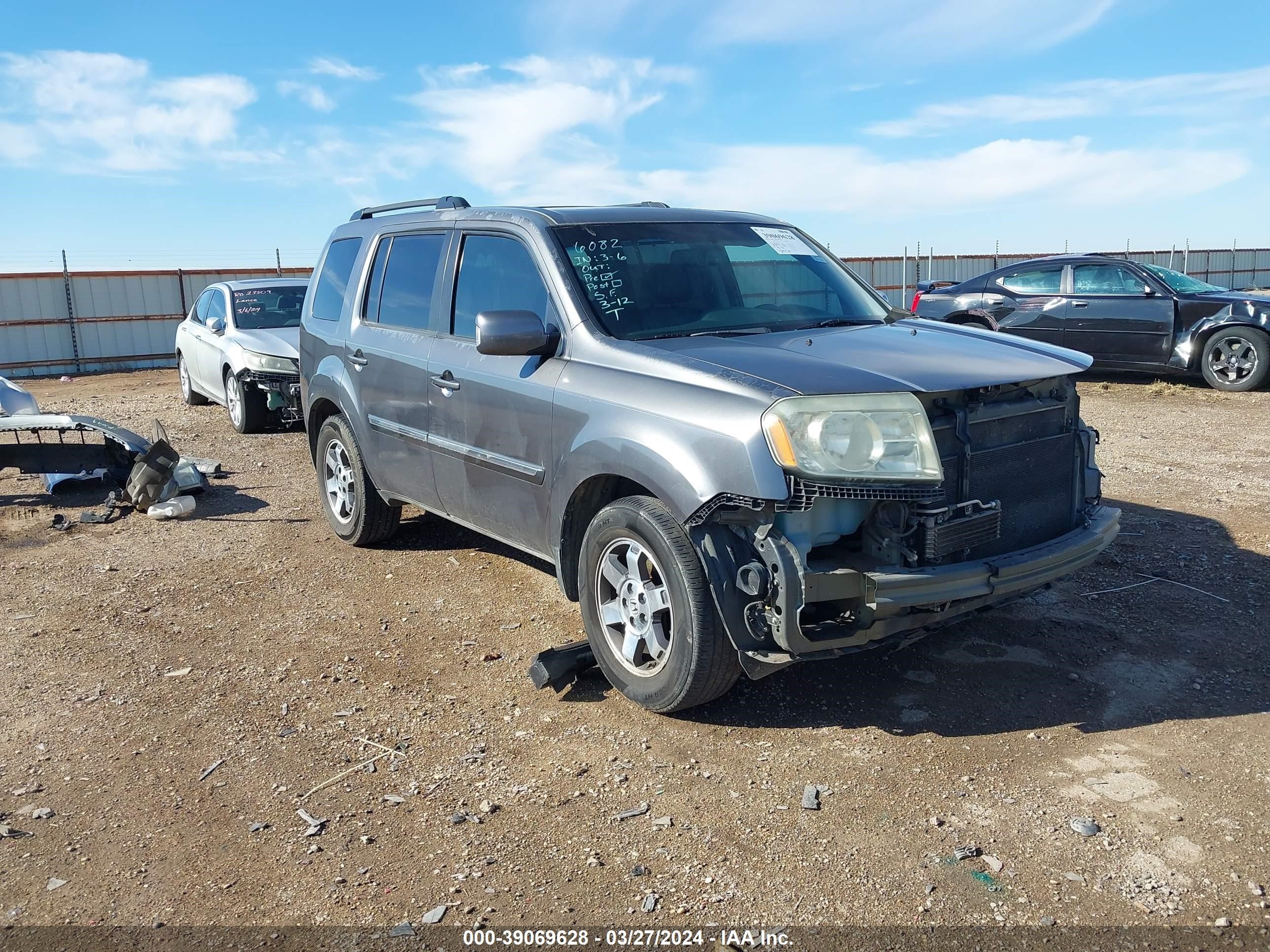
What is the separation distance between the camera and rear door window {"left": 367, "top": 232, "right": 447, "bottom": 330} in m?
5.33

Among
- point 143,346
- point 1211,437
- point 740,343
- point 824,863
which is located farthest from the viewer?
point 143,346

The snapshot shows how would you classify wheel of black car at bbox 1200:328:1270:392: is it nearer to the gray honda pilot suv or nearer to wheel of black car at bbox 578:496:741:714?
the gray honda pilot suv

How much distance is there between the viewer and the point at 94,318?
21.6 m

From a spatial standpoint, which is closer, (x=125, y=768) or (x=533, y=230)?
(x=125, y=768)

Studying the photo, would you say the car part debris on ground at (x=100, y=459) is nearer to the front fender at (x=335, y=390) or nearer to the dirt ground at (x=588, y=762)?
the dirt ground at (x=588, y=762)

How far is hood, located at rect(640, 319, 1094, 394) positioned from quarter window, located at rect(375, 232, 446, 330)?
1598mm

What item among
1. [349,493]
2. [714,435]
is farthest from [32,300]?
[714,435]

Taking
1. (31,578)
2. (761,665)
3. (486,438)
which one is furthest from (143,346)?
(761,665)

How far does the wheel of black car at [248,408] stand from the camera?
36.4ft

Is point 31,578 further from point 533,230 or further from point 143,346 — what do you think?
point 143,346

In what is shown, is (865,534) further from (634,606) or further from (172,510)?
(172,510)

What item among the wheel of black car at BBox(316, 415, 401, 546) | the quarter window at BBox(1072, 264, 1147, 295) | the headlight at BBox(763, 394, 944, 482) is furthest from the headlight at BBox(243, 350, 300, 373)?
the quarter window at BBox(1072, 264, 1147, 295)

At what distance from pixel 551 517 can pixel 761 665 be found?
122cm

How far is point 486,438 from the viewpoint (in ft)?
15.7
